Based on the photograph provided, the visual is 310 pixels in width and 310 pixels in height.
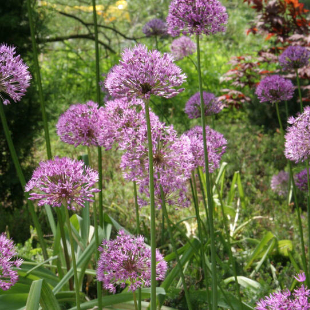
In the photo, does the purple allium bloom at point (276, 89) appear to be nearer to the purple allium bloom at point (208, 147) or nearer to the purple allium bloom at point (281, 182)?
the purple allium bloom at point (208, 147)

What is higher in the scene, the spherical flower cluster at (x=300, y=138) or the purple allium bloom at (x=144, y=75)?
the purple allium bloom at (x=144, y=75)

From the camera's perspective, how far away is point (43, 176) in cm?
146

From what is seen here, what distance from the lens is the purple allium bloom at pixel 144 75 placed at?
4.62 ft

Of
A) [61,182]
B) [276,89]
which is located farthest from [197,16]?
[276,89]

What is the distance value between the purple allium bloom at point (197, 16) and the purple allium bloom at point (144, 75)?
0.99 feet

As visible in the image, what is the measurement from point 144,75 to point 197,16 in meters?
0.45

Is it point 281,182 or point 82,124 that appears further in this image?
point 281,182

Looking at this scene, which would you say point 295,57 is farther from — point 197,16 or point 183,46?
point 183,46

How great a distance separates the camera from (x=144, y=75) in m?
1.40

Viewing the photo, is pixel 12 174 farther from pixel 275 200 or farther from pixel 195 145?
pixel 195 145

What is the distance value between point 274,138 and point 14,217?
410 cm

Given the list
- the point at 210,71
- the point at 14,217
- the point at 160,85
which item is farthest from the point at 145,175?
the point at 210,71

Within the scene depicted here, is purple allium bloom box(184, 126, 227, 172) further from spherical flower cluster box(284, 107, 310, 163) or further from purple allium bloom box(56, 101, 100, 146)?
purple allium bloom box(56, 101, 100, 146)

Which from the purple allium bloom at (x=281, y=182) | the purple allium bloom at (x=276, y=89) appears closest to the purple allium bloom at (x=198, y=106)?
the purple allium bloom at (x=276, y=89)
